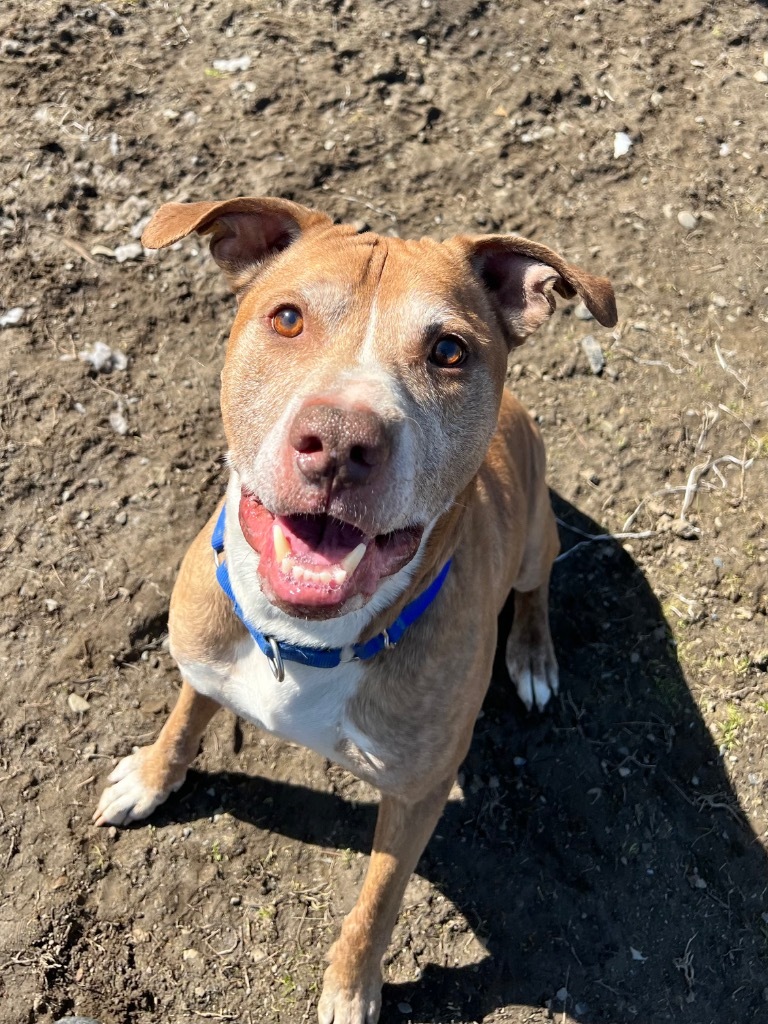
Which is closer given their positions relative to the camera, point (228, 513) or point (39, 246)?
point (228, 513)

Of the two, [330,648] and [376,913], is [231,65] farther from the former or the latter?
[376,913]

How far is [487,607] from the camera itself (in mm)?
3471

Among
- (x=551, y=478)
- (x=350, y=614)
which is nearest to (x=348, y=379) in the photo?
(x=350, y=614)

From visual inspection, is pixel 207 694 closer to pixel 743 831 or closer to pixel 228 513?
pixel 228 513

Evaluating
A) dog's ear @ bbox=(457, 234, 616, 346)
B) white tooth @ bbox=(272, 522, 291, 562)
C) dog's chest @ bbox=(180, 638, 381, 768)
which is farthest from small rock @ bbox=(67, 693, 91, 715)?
dog's ear @ bbox=(457, 234, 616, 346)

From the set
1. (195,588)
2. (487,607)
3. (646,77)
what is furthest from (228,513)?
(646,77)

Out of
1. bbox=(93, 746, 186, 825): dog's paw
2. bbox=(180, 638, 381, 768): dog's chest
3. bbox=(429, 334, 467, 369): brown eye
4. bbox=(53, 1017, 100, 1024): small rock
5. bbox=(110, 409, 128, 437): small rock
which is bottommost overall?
bbox=(53, 1017, 100, 1024): small rock

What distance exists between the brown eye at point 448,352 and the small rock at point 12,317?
330 cm

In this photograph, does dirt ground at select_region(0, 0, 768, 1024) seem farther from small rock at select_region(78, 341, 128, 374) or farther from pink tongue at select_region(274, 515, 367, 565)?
pink tongue at select_region(274, 515, 367, 565)

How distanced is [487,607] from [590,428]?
236 centimetres

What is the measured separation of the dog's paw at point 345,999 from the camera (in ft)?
12.1

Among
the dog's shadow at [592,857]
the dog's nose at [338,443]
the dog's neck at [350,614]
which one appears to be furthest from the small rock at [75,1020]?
the dog's nose at [338,443]

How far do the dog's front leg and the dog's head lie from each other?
4.12ft

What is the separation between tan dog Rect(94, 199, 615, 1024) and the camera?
248 cm
